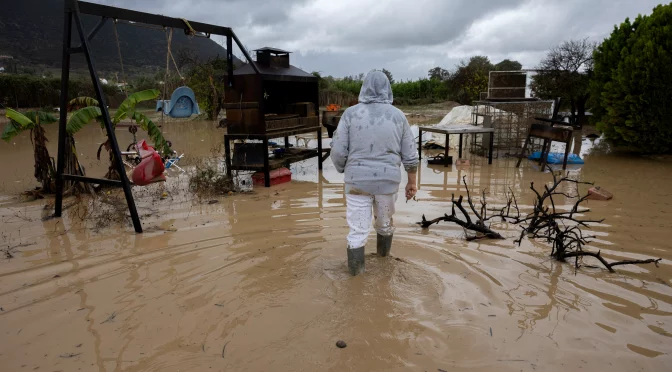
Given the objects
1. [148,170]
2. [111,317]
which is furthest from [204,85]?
[111,317]

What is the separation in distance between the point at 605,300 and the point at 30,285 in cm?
541

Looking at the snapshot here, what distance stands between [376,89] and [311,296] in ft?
6.66

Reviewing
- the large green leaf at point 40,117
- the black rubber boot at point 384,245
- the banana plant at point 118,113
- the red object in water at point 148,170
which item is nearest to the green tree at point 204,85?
the banana plant at point 118,113

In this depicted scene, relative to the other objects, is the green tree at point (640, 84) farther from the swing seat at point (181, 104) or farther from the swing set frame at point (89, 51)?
the swing seat at point (181, 104)

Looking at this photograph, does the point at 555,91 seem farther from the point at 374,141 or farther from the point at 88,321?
the point at 88,321

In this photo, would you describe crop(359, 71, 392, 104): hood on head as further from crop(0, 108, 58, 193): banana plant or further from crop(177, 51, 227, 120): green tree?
crop(177, 51, 227, 120): green tree

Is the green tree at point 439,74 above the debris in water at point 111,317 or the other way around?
above

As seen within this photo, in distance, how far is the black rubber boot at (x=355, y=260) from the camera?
4.21m

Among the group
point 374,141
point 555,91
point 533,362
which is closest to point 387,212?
point 374,141

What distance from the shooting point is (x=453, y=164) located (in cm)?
1060

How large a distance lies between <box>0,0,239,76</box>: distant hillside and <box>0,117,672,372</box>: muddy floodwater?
44340 millimetres

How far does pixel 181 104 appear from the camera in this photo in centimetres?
821

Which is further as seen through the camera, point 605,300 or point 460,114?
point 460,114

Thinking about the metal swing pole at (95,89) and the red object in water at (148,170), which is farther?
the red object in water at (148,170)
